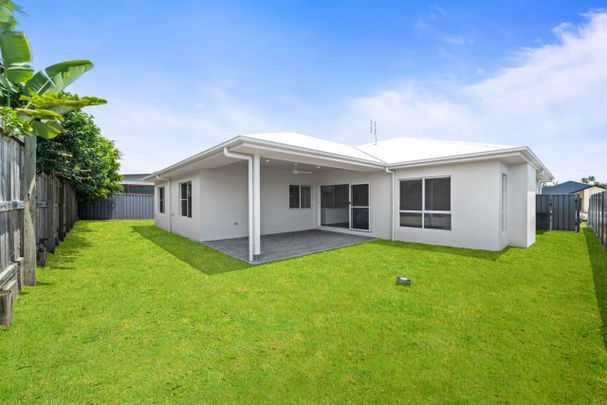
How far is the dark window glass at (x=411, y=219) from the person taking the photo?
8711 mm

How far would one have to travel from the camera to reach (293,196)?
11.5m

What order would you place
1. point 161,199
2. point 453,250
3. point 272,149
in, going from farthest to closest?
point 161,199
point 453,250
point 272,149

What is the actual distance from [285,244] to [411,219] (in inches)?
170

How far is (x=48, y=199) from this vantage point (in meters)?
6.76

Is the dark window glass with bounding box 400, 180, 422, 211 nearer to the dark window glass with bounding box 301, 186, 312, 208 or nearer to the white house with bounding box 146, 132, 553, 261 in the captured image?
the white house with bounding box 146, 132, 553, 261

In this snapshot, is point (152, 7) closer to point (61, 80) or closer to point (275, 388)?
point (61, 80)

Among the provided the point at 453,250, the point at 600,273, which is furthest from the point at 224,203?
the point at 600,273

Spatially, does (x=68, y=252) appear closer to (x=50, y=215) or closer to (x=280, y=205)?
(x=50, y=215)

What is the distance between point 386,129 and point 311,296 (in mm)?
13109

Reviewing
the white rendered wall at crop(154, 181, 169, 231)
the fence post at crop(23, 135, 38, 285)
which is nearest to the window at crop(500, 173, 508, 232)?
the fence post at crop(23, 135, 38, 285)

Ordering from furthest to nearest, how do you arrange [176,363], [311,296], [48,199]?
[48,199] → [311,296] → [176,363]

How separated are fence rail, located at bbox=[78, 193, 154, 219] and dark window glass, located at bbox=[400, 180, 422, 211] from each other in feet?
55.2

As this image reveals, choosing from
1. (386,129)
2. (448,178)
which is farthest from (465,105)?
(386,129)

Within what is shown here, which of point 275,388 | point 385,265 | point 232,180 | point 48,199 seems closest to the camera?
point 275,388
